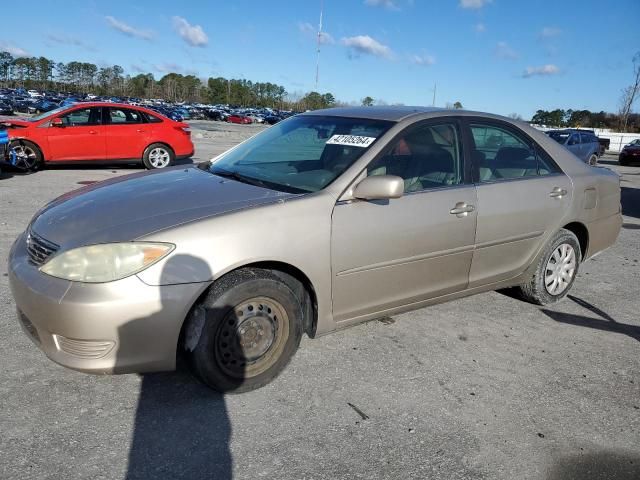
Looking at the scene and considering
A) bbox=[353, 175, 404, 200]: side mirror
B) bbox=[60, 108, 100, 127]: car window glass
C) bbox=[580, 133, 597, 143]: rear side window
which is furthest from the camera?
bbox=[580, 133, 597, 143]: rear side window

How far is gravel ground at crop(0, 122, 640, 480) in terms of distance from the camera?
240 centimetres

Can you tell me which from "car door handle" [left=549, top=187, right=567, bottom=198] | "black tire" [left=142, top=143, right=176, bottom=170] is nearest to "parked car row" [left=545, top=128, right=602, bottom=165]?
"black tire" [left=142, top=143, right=176, bottom=170]

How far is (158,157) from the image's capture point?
1196 cm

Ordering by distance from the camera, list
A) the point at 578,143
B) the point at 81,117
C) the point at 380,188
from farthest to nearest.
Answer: the point at 578,143 < the point at 81,117 < the point at 380,188

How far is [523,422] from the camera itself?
9.28ft

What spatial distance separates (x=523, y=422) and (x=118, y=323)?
2178 millimetres

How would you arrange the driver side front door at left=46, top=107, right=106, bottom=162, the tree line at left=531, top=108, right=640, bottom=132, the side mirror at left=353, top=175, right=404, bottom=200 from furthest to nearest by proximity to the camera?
1. the tree line at left=531, top=108, right=640, bottom=132
2. the driver side front door at left=46, top=107, right=106, bottom=162
3. the side mirror at left=353, top=175, right=404, bottom=200

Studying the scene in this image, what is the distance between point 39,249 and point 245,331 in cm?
118

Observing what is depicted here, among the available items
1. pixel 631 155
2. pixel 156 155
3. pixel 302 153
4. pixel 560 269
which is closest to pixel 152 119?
pixel 156 155

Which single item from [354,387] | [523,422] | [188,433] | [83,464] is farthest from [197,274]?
[523,422]

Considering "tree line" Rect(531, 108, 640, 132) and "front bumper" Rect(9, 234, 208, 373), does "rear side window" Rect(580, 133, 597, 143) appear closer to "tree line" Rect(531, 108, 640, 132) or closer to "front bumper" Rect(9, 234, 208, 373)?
"front bumper" Rect(9, 234, 208, 373)

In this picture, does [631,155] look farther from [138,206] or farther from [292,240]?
[138,206]

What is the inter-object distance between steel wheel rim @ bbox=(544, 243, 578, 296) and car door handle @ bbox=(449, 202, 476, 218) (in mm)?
1196

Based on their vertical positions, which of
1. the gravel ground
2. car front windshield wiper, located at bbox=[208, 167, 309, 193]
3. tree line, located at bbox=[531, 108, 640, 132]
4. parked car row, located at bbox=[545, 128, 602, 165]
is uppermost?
tree line, located at bbox=[531, 108, 640, 132]
